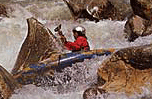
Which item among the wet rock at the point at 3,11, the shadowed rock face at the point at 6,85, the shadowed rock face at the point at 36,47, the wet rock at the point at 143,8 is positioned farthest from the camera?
the wet rock at the point at 3,11

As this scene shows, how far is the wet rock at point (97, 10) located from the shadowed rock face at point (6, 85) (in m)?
3.96

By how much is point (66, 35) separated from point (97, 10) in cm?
118

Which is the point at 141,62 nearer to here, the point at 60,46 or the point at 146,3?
the point at 60,46

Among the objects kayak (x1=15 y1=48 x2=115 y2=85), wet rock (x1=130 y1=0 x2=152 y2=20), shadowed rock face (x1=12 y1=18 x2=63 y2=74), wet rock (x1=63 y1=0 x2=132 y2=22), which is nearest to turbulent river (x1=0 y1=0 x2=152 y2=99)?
kayak (x1=15 y1=48 x2=115 y2=85)

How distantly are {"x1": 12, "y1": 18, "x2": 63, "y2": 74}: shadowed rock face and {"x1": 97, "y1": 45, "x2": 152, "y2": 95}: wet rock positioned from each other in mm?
978

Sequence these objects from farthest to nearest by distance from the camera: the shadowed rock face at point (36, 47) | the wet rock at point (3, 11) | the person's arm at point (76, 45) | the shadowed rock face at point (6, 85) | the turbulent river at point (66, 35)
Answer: the wet rock at point (3, 11) < the person's arm at point (76, 45) < the shadowed rock face at point (36, 47) < the turbulent river at point (66, 35) < the shadowed rock face at point (6, 85)

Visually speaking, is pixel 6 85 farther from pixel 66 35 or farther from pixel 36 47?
pixel 66 35

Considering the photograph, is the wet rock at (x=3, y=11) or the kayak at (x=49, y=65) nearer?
the kayak at (x=49, y=65)

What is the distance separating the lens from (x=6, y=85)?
15.9ft

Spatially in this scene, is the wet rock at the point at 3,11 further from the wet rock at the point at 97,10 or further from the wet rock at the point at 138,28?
the wet rock at the point at 138,28

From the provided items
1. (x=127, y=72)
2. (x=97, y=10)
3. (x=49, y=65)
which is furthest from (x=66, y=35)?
(x=127, y=72)

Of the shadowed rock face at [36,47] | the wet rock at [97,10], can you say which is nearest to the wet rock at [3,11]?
the wet rock at [97,10]

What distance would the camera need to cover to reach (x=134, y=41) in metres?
7.16

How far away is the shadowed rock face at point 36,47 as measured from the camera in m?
5.21
